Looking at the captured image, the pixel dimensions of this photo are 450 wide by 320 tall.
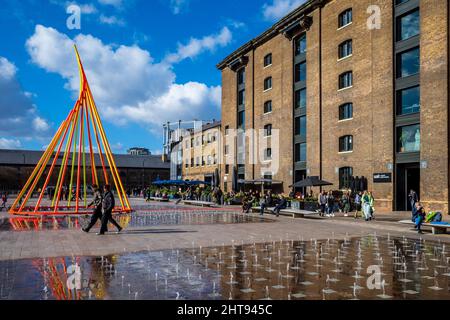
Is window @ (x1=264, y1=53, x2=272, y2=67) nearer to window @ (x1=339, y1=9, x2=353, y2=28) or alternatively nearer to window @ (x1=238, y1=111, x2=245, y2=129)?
window @ (x1=238, y1=111, x2=245, y2=129)

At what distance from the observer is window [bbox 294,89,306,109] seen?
38.4 m

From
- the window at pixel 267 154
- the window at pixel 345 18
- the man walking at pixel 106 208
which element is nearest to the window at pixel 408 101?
the window at pixel 345 18

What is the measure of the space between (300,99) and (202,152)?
23.6 meters

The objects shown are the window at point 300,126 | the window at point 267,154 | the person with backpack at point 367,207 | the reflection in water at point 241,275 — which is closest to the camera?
the reflection in water at point 241,275

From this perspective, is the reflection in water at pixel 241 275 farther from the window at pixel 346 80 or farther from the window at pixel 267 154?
the window at pixel 267 154

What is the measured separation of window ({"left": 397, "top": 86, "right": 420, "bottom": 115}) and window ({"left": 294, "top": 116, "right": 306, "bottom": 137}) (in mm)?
10791

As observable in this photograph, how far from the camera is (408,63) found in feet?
91.1

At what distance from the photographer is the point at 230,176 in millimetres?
50312

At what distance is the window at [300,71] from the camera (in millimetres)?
38688

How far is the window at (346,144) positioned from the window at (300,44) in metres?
10.1

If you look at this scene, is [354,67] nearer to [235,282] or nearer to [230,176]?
[230,176]

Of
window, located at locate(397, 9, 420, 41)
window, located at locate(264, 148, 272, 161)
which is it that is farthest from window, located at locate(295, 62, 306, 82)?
window, located at locate(397, 9, 420, 41)

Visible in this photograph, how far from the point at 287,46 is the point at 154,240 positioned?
3140 cm

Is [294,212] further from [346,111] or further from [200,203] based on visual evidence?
[346,111]
